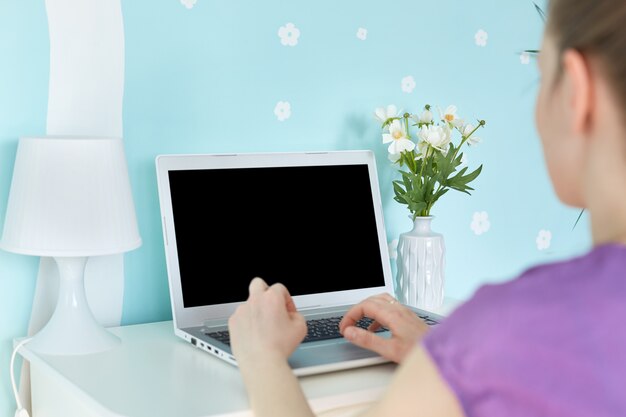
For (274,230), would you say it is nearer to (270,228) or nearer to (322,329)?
(270,228)

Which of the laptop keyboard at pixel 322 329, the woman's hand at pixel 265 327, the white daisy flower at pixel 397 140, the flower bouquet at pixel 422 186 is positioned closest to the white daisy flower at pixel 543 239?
the flower bouquet at pixel 422 186

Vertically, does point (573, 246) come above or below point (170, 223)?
below

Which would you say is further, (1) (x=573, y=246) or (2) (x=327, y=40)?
(1) (x=573, y=246)

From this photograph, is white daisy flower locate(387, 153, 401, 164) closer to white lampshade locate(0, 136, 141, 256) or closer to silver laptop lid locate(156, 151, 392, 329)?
silver laptop lid locate(156, 151, 392, 329)

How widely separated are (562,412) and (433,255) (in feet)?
3.20

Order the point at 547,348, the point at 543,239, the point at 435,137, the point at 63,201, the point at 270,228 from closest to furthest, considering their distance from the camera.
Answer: the point at 547,348 < the point at 63,201 < the point at 270,228 < the point at 435,137 < the point at 543,239

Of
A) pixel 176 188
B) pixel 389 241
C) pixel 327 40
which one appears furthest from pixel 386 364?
pixel 327 40

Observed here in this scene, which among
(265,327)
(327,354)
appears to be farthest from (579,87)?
(327,354)

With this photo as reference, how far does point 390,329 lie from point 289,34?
2.02 ft

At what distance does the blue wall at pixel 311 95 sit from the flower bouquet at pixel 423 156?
8 cm

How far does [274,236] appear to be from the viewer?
53.9 inches

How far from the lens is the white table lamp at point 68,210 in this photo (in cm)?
112

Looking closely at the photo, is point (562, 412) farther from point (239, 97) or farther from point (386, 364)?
point (239, 97)

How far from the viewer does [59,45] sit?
1.28 meters
